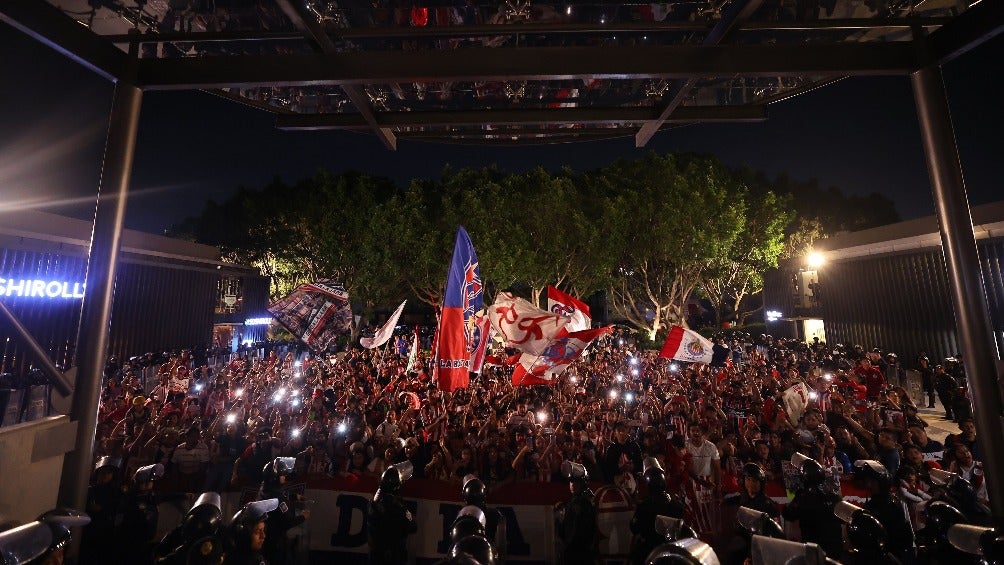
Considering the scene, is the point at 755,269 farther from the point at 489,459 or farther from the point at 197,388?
the point at 197,388

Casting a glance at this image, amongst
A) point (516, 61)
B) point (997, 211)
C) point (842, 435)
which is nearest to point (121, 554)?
point (516, 61)

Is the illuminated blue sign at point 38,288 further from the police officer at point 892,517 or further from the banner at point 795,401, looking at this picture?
the banner at point 795,401

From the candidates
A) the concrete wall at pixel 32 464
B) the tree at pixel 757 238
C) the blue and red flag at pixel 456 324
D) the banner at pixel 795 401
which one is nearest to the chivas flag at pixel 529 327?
the blue and red flag at pixel 456 324

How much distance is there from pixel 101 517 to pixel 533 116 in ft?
23.0

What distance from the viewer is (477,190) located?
97.8 ft

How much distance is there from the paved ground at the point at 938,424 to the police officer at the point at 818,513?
38.3 ft

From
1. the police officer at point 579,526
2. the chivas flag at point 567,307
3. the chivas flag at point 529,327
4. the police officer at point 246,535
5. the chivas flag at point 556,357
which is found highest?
the chivas flag at point 567,307

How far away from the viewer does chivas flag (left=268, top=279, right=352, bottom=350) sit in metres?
9.91

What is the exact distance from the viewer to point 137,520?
541 cm

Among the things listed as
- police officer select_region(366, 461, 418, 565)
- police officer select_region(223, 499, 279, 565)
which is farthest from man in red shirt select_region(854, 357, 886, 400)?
police officer select_region(223, 499, 279, 565)

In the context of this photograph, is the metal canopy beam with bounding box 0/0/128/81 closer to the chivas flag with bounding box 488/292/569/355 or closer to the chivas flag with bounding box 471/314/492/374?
the chivas flag with bounding box 471/314/492/374

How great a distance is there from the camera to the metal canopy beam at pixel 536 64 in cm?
434

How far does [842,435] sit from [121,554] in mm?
11367

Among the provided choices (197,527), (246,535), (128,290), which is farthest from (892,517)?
(128,290)
